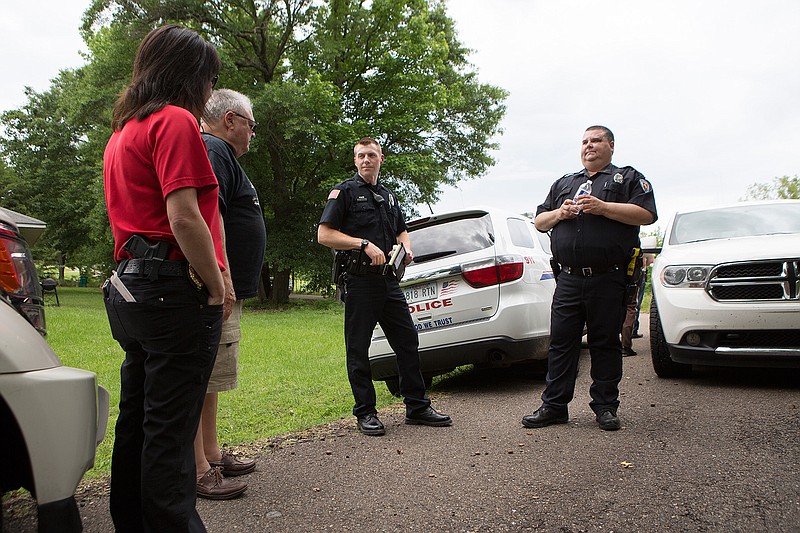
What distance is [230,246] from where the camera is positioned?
124 inches

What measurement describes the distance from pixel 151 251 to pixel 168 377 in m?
0.43

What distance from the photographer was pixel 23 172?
33031 millimetres

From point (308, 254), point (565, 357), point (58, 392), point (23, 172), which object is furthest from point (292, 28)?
point (58, 392)

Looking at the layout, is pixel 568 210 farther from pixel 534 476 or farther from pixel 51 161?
pixel 51 161

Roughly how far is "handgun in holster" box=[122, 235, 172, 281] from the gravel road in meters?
1.31

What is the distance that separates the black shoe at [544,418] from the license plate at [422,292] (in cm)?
145

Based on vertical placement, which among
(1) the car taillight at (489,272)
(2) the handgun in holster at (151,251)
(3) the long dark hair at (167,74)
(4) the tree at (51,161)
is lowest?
(1) the car taillight at (489,272)

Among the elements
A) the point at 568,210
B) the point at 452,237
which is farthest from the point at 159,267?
the point at 452,237

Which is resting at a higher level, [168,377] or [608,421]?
[168,377]

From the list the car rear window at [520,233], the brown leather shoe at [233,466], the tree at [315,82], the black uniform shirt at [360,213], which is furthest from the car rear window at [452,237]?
the tree at [315,82]

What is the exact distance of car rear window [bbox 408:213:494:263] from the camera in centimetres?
544

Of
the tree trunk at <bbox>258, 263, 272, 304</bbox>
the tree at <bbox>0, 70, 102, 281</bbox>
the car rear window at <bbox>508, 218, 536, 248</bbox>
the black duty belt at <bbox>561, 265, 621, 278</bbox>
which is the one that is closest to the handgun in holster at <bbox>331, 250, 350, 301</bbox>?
the black duty belt at <bbox>561, 265, 621, 278</bbox>

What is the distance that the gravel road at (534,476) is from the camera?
2711 mm

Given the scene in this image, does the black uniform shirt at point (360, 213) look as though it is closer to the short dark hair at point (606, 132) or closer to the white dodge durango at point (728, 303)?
the short dark hair at point (606, 132)
